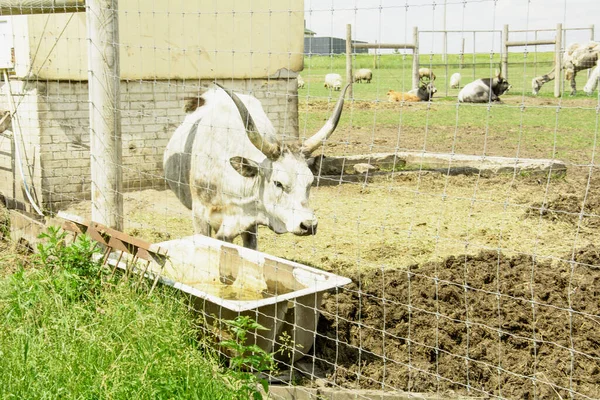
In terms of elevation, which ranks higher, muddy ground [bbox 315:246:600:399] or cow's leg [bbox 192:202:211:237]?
cow's leg [bbox 192:202:211:237]

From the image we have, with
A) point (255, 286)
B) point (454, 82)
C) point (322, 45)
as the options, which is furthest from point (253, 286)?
point (454, 82)

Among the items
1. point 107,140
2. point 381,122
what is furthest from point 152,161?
point 381,122

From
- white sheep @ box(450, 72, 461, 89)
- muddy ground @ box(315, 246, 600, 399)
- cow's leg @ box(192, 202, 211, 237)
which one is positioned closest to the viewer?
muddy ground @ box(315, 246, 600, 399)

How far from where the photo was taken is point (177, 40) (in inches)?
356

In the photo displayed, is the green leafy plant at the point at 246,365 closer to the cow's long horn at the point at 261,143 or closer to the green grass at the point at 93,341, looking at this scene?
the green grass at the point at 93,341

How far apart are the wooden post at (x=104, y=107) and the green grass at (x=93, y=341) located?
44 centimetres

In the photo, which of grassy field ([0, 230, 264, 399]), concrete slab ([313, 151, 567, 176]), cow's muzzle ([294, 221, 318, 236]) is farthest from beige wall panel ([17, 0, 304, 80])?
grassy field ([0, 230, 264, 399])

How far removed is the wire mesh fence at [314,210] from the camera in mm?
3896

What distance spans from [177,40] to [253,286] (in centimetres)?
509

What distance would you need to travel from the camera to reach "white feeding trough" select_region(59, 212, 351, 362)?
3934 millimetres

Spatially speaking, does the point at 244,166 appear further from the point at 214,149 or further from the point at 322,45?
the point at 322,45

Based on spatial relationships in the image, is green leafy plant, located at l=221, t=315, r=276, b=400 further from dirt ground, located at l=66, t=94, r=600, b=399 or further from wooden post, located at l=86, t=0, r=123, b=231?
wooden post, located at l=86, t=0, r=123, b=231

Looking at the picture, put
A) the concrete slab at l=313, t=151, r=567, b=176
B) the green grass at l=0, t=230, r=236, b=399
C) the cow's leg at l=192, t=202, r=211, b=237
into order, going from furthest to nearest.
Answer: the concrete slab at l=313, t=151, r=567, b=176 → the cow's leg at l=192, t=202, r=211, b=237 → the green grass at l=0, t=230, r=236, b=399

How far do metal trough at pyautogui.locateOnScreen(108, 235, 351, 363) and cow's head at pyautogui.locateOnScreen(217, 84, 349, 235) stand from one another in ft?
1.64
